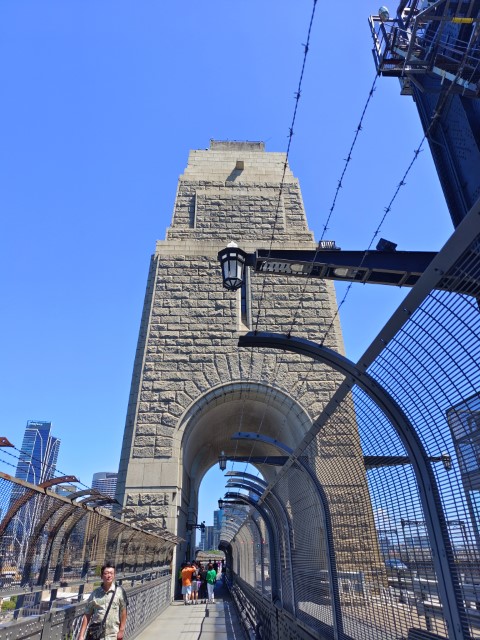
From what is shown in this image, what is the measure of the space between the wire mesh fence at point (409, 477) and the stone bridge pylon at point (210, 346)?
926cm

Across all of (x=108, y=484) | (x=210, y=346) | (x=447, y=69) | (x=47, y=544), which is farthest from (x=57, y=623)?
(x=108, y=484)

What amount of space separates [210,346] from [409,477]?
13.7 meters

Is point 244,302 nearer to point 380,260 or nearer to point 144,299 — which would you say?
point 144,299

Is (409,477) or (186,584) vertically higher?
(409,477)

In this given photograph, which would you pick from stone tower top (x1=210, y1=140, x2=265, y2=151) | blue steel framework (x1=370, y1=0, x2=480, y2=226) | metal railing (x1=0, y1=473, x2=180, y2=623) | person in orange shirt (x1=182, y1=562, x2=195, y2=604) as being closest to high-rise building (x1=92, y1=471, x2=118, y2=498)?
metal railing (x1=0, y1=473, x2=180, y2=623)

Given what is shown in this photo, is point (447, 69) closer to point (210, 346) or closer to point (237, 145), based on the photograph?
point (210, 346)

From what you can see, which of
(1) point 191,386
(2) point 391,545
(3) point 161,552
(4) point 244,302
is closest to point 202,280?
(4) point 244,302

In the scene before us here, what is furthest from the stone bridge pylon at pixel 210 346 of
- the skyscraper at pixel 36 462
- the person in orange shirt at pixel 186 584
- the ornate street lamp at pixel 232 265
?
the ornate street lamp at pixel 232 265

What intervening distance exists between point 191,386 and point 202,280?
14.2ft

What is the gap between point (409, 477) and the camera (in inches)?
115

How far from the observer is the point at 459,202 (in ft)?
21.1

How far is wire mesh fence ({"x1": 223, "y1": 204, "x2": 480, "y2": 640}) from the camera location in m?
2.25

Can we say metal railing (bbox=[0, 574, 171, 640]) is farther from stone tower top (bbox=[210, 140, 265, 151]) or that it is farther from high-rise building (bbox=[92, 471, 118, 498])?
stone tower top (bbox=[210, 140, 265, 151])

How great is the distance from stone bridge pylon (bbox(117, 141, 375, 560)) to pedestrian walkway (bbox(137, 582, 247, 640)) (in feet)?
8.34
